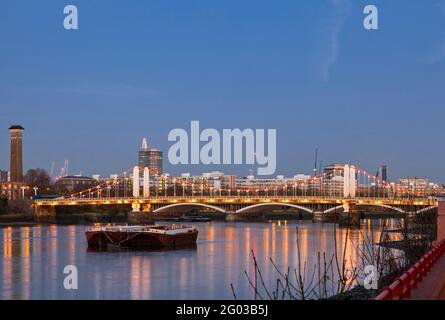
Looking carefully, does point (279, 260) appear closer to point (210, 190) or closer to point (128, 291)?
point (128, 291)

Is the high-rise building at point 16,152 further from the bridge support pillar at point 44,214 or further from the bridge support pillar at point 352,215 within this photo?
the bridge support pillar at point 352,215

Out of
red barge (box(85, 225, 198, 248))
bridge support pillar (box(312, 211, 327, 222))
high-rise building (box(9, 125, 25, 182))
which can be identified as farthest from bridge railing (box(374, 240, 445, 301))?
high-rise building (box(9, 125, 25, 182))

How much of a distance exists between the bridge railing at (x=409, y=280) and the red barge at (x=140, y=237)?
30293 millimetres

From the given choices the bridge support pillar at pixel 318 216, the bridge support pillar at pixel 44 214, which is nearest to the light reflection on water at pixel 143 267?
the bridge support pillar at pixel 318 216

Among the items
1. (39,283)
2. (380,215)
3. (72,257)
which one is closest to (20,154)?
(380,215)

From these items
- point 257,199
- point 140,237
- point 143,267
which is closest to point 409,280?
point 143,267

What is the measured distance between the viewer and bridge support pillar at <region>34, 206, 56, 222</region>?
81.7 m

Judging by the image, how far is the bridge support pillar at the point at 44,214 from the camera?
268 feet

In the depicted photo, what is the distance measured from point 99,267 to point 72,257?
475 cm

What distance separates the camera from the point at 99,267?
30.9 m

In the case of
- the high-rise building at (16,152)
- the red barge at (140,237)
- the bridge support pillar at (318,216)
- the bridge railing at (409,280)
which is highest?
the high-rise building at (16,152)

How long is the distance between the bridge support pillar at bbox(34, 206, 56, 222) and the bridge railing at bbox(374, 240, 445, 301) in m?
69.9

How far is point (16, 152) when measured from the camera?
11675 cm
